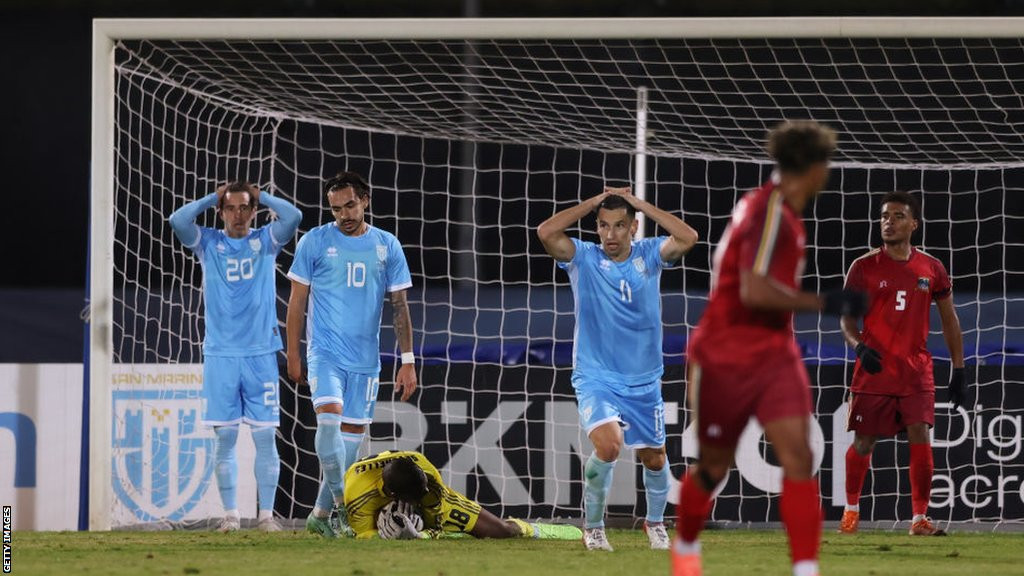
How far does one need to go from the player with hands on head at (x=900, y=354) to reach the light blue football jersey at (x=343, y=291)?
2654 millimetres

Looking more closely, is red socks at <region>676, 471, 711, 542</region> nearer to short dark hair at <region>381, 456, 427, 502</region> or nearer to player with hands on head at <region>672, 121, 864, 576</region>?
player with hands on head at <region>672, 121, 864, 576</region>

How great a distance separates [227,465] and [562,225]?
2633 mm

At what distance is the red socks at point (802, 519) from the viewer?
4.59m

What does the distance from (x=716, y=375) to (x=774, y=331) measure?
237 millimetres

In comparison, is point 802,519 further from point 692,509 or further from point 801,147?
point 801,147

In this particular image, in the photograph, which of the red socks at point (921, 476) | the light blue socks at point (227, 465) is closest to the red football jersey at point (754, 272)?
the red socks at point (921, 476)

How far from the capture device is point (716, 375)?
478 centimetres

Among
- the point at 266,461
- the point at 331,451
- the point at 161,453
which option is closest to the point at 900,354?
the point at 331,451

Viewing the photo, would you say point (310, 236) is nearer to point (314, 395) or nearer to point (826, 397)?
point (314, 395)

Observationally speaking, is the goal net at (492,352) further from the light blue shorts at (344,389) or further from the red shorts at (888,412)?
the light blue shorts at (344,389)

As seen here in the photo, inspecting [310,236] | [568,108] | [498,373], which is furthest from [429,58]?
[310,236]

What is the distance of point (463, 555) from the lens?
6.80 m

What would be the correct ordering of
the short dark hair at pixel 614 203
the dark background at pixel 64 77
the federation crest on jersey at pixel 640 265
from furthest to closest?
the dark background at pixel 64 77
the federation crest on jersey at pixel 640 265
the short dark hair at pixel 614 203

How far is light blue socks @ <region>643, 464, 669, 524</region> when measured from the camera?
729 cm
